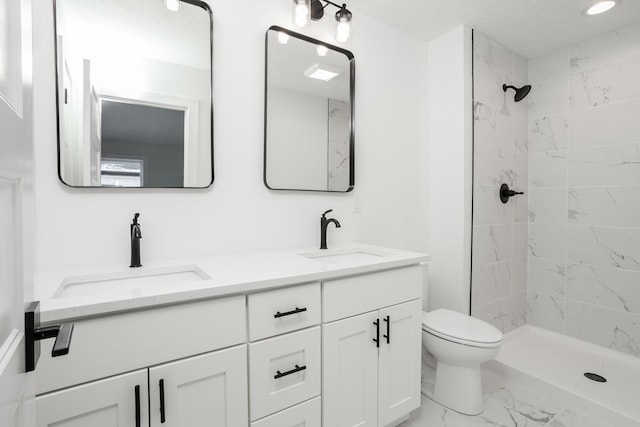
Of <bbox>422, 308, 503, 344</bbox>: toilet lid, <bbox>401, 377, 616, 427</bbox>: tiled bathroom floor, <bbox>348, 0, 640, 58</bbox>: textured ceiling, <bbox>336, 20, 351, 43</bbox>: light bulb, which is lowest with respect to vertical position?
<bbox>401, 377, 616, 427</bbox>: tiled bathroom floor

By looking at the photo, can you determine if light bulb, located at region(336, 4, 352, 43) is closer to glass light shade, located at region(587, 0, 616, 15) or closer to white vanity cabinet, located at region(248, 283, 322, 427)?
white vanity cabinet, located at region(248, 283, 322, 427)

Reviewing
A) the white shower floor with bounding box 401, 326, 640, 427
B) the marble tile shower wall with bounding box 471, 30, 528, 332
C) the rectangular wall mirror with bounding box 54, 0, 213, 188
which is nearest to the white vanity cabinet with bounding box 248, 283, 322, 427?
A: the rectangular wall mirror with bounding box 54, 0, 213, 188

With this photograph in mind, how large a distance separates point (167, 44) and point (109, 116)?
42 cm

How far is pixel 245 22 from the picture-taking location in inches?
64.4

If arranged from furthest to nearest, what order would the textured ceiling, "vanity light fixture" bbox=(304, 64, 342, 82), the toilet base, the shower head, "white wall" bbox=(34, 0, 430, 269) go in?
the shower head
the textured ceiling
"vanity light fixture" bbox=(304, 64, 342, 82)
the toilet base
"white wall" bbox=(34, 0, 430, 269)

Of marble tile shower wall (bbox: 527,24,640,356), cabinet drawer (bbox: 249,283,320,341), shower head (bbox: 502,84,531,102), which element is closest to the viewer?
cabinet drawer (bbox: 249,283,320,341)

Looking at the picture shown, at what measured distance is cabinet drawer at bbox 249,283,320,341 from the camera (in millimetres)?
1106

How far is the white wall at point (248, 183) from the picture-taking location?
4.11ft

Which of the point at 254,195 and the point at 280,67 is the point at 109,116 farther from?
the point at 280,67

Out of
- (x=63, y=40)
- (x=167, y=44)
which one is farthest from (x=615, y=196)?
(x=63, y=40)

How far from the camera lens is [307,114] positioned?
6.10 ft

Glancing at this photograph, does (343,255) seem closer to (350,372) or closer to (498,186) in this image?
(350,372)

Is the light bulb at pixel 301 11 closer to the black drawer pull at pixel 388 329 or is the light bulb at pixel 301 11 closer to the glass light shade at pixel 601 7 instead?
the black drawer pull at pixel 388 329

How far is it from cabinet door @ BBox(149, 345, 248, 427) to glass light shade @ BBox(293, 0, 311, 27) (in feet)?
5.20
